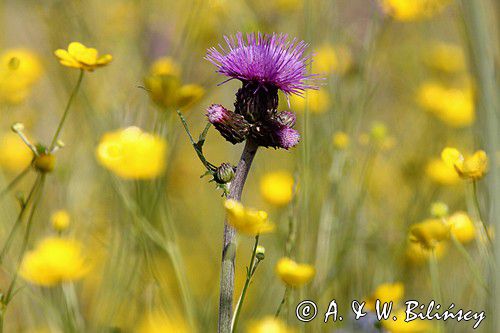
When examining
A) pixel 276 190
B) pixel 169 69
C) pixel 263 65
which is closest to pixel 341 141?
pixel 276 190

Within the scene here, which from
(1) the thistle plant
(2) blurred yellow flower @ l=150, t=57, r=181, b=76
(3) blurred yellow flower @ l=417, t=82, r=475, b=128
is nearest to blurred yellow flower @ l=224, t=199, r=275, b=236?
(1) the thistle plant

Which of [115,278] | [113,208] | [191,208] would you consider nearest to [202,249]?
[191,208]

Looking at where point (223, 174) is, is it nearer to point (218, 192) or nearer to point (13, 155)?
point (13, 155)

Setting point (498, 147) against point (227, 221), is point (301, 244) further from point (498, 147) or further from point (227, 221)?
point (498, 147)

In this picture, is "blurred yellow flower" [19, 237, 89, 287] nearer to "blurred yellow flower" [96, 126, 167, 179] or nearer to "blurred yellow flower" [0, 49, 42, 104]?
"blurred yellow flower" [96, 126, 167, 179]

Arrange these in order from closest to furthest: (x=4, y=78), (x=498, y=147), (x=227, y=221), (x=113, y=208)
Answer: (x=498, y=147)
(x=227, y=221)
(x=113, y=208)
(x=4, y=78)

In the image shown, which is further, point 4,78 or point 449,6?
point 449,6

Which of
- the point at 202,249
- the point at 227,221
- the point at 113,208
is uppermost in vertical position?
the point at 202,249
